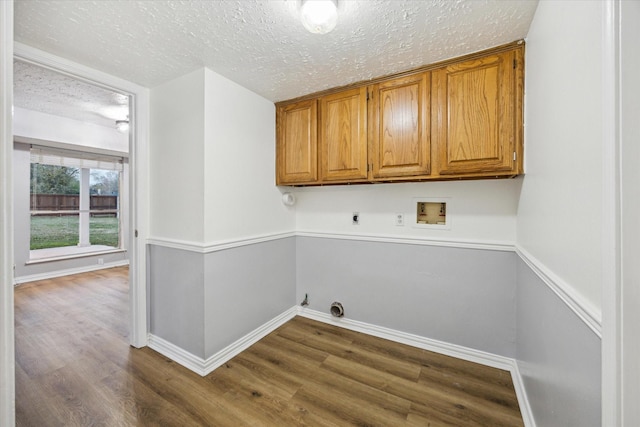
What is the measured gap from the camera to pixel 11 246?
976mm

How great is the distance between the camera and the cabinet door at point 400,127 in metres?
1.82

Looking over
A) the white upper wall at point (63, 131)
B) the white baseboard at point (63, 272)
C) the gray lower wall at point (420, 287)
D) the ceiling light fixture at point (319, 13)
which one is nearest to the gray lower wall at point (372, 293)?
the gray lower wall at point (420, 287)

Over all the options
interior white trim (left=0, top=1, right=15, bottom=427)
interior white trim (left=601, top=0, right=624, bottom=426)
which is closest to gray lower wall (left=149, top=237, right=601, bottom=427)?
interior white trim (left=601, top=0, right=624, bottom=426)

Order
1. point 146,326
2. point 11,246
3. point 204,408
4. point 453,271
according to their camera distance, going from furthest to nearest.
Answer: point 146,326 → point 453,271 → point 204,408 → point 11,246

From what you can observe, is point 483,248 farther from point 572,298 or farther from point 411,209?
point 572,298

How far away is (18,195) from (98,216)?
1.14m

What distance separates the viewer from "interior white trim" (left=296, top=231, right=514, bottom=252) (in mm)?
1829

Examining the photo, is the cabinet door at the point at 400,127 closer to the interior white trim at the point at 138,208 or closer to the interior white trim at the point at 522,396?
the interior white trim at the point at 522,396

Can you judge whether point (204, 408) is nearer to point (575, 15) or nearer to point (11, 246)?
point (11, 246)

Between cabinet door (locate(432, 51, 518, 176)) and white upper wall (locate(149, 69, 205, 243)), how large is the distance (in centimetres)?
175

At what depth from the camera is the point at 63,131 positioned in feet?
11.8

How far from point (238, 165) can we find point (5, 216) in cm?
132

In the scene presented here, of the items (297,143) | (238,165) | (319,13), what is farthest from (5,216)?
(297,143)

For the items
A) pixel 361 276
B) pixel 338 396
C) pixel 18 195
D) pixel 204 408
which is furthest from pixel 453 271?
pixel 18 195
